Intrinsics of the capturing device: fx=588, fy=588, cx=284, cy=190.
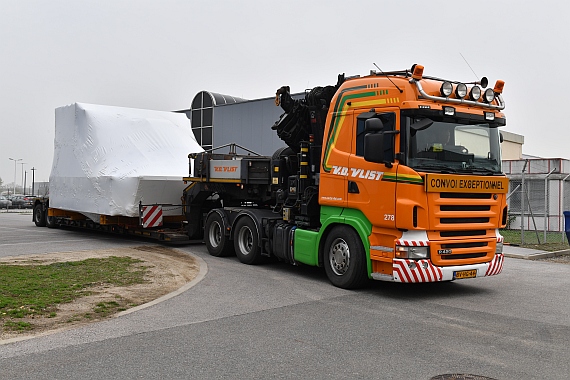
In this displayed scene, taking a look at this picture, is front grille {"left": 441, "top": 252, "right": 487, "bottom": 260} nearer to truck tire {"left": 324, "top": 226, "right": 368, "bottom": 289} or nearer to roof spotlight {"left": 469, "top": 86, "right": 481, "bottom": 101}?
truck tire {"left": 324, "top": 226, "right": 368, "bottom": 289}

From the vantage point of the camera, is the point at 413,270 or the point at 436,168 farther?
the point at 436,168

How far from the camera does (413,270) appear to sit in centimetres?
884

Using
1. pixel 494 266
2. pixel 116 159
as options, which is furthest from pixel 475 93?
pixel 116 159

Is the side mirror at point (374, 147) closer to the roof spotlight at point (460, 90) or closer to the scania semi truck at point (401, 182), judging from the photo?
the scania semi truck at point (401, 182)

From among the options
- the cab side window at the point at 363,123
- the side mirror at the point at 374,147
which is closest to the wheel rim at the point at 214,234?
the cab side window at the point at 363,123

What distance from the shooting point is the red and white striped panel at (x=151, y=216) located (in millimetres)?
15398

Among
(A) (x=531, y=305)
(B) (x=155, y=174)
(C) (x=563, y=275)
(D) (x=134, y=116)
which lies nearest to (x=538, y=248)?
(C) (x=563, y=275)

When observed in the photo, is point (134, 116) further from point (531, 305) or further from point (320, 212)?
point (531, 305)

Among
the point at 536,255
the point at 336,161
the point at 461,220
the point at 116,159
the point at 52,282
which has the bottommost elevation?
the point at 52,282

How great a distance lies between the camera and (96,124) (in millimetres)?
16609

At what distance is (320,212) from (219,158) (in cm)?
459

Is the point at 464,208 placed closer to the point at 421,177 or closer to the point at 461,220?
the point at 461,220

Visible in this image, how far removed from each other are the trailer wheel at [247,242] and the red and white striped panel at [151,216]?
131 inches

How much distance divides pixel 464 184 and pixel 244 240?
5530 mm
